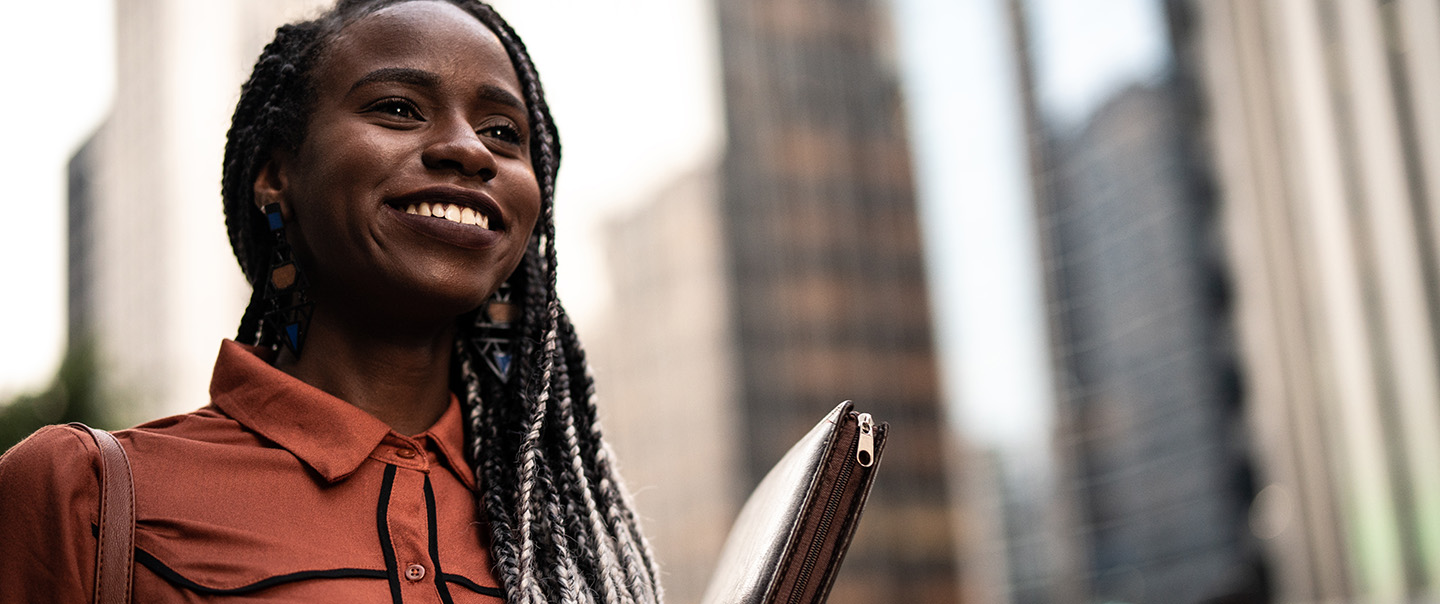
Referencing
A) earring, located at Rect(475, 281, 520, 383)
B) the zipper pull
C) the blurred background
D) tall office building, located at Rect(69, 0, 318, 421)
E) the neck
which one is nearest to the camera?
the zipper pull

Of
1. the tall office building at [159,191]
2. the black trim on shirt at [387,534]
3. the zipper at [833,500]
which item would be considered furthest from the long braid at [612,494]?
the tall office building at [159,191]

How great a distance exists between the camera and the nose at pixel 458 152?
204cm

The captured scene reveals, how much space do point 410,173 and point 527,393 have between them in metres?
0.45

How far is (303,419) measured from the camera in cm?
202

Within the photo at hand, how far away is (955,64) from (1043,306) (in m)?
12.2

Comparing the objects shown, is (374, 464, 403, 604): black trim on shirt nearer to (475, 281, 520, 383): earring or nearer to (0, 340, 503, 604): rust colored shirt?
(0, 340, 503, 604): rust colored shirt

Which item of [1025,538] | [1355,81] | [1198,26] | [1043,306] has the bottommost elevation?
[1025,538]

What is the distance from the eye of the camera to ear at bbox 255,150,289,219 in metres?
2.19

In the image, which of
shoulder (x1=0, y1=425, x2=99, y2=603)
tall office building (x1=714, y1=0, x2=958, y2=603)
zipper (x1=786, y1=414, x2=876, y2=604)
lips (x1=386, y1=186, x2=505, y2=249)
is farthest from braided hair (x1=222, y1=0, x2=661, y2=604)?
tall office building (x1=714, y1=0, x2=958, y2=603)

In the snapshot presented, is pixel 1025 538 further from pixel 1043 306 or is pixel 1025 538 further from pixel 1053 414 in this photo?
pixel 1043 306

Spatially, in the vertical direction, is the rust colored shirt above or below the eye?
below

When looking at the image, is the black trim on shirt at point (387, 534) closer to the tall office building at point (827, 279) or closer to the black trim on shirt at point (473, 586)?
the black trim on shirt at point (473, 586)

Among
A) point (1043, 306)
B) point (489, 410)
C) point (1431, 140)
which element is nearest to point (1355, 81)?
point (1431, 140)

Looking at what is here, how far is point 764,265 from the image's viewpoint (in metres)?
55.4
